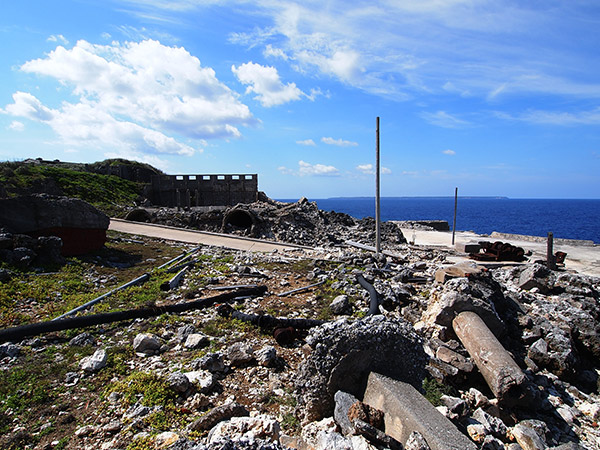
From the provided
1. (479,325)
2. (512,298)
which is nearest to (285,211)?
(512,298)

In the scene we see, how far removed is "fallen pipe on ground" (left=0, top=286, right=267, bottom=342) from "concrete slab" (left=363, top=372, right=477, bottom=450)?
4.57 metres

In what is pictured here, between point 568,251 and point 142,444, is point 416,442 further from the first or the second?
point 568,251

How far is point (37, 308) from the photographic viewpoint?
7.20 m

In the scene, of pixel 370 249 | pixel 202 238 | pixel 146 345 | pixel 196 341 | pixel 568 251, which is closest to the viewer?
pixel 146 345

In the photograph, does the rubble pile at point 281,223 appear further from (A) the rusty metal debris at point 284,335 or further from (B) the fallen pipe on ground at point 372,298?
(A) the rusty metal debris at point 284,335

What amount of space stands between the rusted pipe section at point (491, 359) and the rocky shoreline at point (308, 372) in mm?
103

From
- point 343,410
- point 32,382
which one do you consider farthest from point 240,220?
point 343,410

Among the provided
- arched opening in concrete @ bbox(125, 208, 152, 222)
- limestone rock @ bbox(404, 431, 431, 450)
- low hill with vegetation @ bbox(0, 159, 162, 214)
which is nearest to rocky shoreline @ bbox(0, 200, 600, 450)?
limestone rock @ bbox(404, 431, 431, 450)

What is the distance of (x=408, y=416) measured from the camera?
336 cm

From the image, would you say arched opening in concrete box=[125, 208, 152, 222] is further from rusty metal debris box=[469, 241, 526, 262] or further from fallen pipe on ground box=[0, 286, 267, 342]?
rusty metal debris box=[469, 241, 526, 262]

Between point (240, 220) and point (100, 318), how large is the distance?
1486 centimetres

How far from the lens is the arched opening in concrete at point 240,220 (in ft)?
64.2

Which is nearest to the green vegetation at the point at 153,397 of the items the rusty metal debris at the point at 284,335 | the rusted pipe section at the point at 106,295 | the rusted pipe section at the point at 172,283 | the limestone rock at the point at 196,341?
the limestone rock at the point at 196,341

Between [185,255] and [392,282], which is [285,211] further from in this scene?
[392,282]
